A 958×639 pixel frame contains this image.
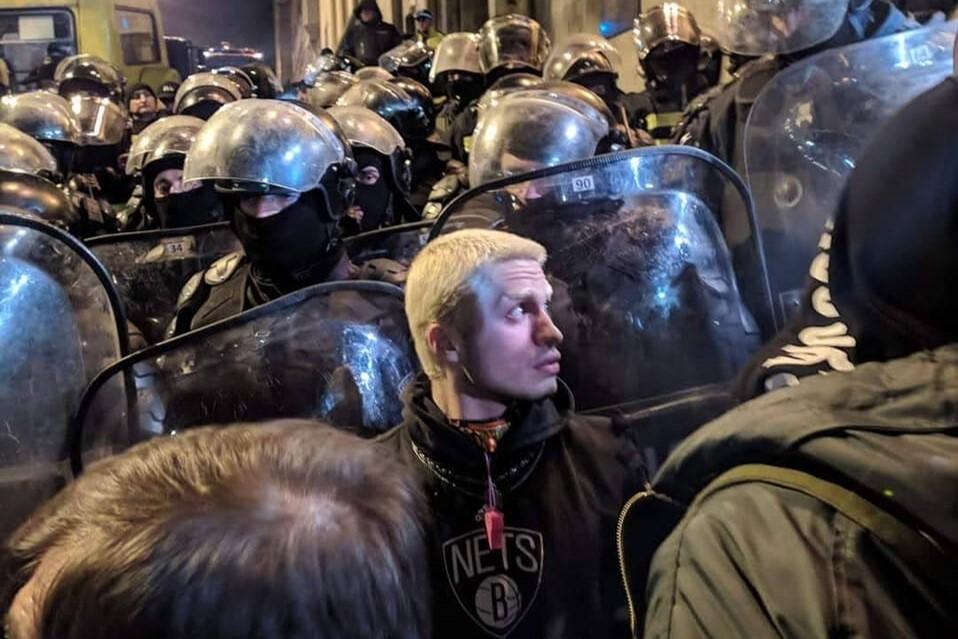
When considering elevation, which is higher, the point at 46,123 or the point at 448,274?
the point at 448,274

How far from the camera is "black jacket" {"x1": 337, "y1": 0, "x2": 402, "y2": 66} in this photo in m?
11.9

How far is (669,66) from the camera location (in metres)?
6.03

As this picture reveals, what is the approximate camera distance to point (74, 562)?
2.39 feet

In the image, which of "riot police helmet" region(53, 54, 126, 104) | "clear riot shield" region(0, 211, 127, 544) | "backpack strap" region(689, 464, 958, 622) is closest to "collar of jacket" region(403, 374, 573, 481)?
"clear riot shield" region(0, 211, 127, 544)

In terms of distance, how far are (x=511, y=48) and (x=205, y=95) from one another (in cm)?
237

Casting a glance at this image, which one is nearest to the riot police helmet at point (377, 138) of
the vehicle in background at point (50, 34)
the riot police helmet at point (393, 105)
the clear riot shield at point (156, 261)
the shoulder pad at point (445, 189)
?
the shoulder pad at point (445, 189)

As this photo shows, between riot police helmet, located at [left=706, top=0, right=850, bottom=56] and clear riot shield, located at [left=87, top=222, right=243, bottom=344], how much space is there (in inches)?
75.1

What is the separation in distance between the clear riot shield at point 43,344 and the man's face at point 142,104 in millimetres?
8149

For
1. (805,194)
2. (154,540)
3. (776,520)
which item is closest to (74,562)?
(154,540)

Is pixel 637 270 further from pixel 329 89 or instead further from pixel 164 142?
pixel 329 89

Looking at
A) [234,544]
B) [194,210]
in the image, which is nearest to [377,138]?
[194,210]

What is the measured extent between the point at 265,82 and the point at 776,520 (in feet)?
32.8

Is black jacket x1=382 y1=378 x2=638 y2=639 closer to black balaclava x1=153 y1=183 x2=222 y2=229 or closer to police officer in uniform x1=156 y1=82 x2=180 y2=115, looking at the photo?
black balaclava x1=153 y1=183 x2=222 y2=229

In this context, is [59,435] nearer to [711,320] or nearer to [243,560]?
[711,320]
